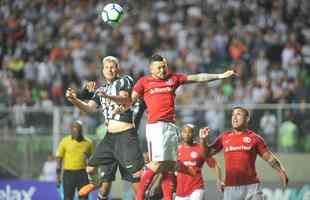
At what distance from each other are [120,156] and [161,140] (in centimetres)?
77

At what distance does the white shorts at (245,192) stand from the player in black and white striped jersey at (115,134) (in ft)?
4.61

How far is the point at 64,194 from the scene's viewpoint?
19516 mm

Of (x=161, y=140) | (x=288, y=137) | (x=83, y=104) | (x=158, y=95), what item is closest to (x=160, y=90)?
(x=158, y=95)

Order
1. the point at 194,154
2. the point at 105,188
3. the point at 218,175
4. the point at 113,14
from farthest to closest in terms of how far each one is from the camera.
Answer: the point at 194,154
the point at 113,14
the point at 218,175
the point at 105,188

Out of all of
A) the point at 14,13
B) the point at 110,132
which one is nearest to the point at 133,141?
the point at 110,132

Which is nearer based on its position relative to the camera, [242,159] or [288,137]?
[242,159]

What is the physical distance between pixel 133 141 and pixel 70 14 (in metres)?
14.9

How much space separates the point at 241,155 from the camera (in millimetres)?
13664

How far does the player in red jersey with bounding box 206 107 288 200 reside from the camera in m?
13.5

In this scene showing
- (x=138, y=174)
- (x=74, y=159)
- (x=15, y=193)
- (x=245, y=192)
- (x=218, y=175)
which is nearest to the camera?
(x=245, y=192)

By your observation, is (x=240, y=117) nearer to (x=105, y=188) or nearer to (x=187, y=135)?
(x=105, y=188)

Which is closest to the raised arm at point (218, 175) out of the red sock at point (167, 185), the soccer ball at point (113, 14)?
the red sock at point (167, 185)

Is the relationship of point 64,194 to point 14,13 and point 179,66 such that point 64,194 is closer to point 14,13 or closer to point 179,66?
point 179,66

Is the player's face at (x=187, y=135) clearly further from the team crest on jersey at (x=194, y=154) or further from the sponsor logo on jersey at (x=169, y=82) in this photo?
the sponsor logo on jersey at (x=169, y=82)
